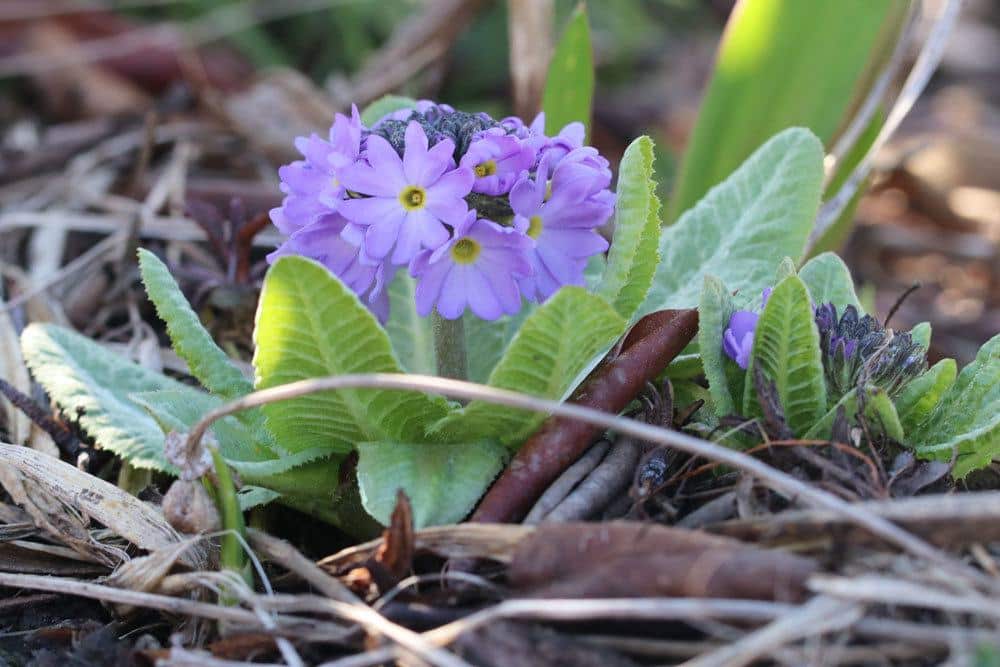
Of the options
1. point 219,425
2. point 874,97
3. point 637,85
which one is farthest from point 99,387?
point 637,85

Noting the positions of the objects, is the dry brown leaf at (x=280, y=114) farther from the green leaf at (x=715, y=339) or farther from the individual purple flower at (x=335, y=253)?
the green leaf at (x=715, y=339)

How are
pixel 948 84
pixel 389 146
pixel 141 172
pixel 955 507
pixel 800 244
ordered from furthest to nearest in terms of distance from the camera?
1. pixel 948 84
2. pixel 141 172
3. pixel 800 244
4. pixel 389 146
5. pixel 955 507

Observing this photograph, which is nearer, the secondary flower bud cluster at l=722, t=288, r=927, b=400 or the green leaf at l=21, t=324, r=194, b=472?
the secondary flower bud cluster at l=722, t=288, r=927, b=400

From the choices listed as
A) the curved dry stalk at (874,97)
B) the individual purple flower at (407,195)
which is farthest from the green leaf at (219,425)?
the curved dry stalk at (874,97)

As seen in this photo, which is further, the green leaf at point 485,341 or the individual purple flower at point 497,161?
the green leaf at point 485,341

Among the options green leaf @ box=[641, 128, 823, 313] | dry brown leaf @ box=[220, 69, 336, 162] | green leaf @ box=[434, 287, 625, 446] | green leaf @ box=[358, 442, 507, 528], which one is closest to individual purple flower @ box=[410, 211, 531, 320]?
green leaf @ box=[434, 287, 625, 446]

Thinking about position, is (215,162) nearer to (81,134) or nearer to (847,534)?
(81,134)

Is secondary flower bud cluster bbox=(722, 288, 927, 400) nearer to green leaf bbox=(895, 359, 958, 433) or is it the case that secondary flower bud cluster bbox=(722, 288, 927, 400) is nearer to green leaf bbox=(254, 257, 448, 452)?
green leaf bbox=(895, 359, 958, 433)

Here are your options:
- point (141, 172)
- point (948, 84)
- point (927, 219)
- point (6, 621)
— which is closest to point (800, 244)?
point (6, 621)
